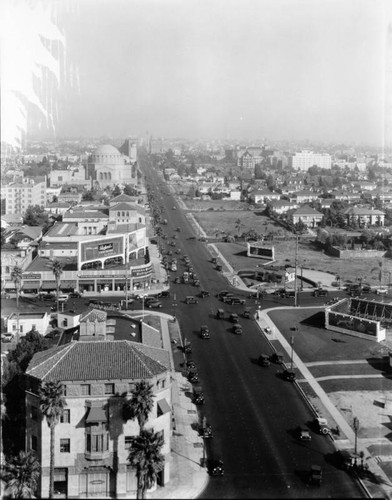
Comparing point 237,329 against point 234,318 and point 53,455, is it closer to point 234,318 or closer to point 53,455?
point 234,318

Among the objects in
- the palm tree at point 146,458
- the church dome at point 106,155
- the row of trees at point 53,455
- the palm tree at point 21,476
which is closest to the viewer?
the palm tree at point 21,476

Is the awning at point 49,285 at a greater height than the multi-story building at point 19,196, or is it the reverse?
the multi-story building at point 19,196

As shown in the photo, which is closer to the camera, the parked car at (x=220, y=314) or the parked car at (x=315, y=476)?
the parked car at (x=315, y=476)

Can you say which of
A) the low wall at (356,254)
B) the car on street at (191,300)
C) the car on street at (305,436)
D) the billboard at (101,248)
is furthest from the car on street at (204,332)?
the low wall at (356,254)

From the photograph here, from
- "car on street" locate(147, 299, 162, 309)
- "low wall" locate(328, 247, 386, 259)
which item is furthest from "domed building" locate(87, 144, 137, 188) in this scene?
"car on street" locate(147, 299, 162, 309)

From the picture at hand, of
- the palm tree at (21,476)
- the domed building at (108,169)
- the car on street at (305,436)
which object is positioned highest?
the domed building at (108,169)

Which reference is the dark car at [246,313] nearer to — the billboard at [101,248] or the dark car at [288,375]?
the dark car at [288,375]

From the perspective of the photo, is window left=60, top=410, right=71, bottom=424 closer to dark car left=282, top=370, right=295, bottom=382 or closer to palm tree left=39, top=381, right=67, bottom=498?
palm tree left=39, top=381, right=67, bottom=498
